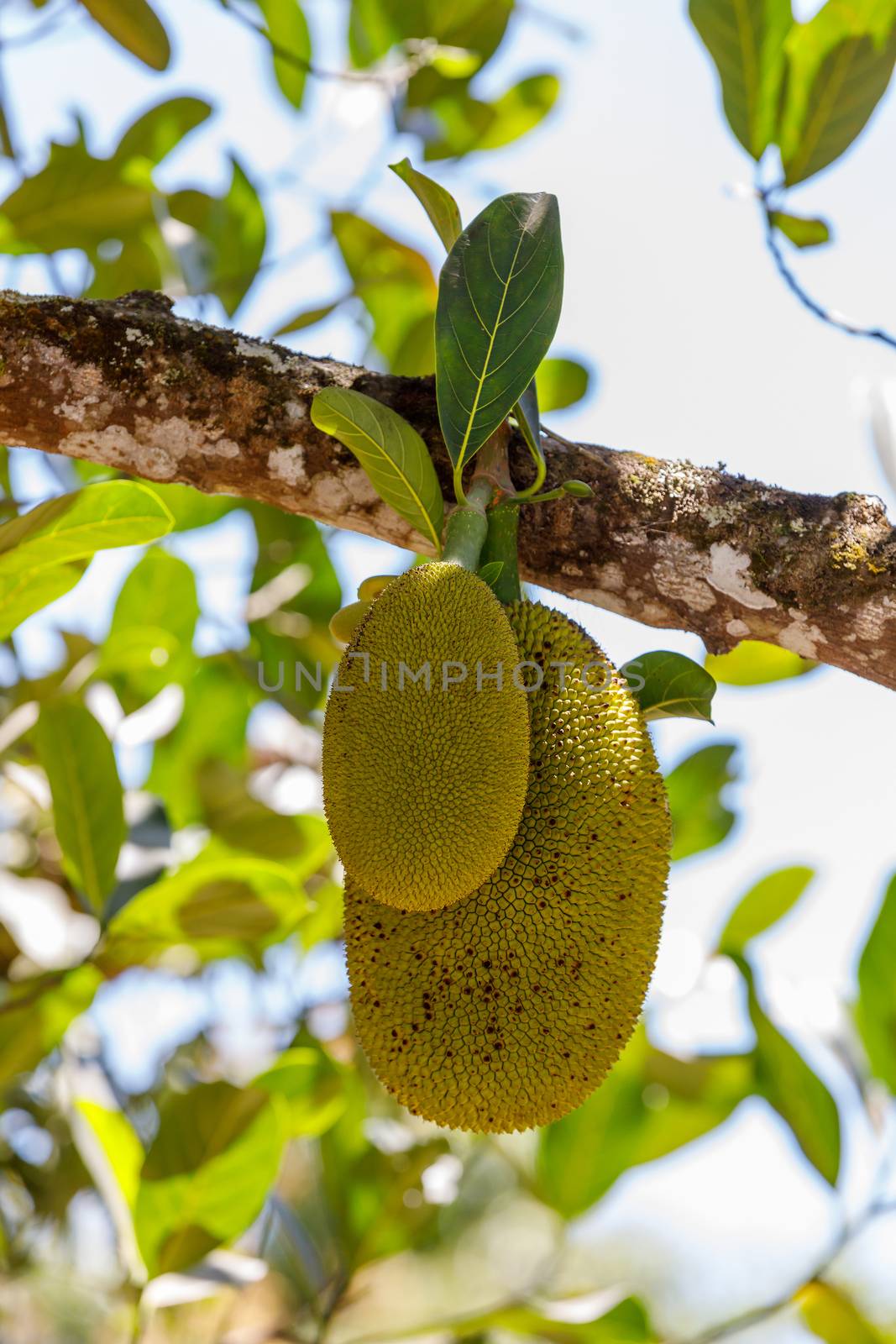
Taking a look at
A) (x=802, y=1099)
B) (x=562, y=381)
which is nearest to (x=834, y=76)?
(x=562, y=381)

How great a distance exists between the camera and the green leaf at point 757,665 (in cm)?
133

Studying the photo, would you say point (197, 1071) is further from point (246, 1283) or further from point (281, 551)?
point (281, 551)

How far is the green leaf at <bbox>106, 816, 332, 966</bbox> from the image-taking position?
1257 millimetres

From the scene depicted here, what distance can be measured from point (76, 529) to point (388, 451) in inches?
11.1

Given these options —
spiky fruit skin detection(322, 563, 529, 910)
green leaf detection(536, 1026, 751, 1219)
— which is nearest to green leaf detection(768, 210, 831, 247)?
spiky fruit skin detection(322, 563, 529, 910)

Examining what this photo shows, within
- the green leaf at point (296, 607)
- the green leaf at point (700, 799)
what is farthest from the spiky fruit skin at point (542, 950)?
the green leaf at point (296, 607)

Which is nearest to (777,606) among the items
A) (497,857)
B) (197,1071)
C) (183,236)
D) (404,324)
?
(497,857)

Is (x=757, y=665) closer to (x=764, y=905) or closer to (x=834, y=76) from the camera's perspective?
(x=764, y=905)

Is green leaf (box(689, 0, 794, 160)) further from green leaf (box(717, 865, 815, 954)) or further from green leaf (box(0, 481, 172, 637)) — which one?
green leaf (box(717, 865, 815, 954))

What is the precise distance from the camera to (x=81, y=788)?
1.25 meters

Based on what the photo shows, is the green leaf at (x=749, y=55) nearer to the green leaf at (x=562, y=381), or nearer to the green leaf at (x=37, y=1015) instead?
the green leaf at (x=562, y=381)

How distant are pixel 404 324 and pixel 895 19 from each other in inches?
32.7

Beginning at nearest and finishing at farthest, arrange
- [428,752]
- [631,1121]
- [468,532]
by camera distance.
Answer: [428,752] < [468,532] < [631,1121]

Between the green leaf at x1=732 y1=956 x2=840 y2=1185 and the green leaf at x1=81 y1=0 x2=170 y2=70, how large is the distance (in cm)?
131
